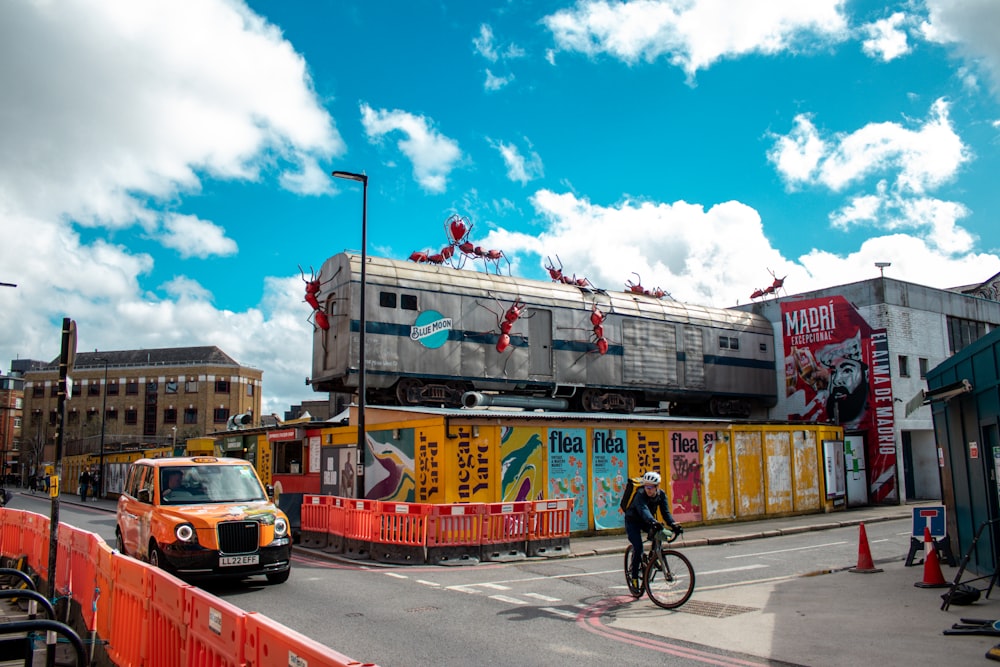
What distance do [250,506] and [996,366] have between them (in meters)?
10.4

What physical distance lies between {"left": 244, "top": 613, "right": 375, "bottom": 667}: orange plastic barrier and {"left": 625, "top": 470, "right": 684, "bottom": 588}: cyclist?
637 centimetres

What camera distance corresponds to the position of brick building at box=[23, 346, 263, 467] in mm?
82750

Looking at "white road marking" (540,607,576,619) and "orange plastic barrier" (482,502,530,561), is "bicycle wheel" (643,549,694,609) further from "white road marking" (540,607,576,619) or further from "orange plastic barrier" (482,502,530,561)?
"orange plastic barrier" (482,502,530,561)

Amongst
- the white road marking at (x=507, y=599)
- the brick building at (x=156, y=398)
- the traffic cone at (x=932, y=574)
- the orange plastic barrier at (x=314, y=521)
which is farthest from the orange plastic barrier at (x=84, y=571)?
the brick building at (x=156, y=398)

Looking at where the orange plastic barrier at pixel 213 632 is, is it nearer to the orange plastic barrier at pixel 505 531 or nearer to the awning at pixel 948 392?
the awning at pixel 948 392

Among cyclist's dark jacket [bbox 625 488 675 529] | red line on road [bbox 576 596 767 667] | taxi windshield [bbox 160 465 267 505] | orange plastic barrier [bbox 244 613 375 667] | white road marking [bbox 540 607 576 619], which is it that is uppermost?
taxi windshield [bbox 160 465 267 505]

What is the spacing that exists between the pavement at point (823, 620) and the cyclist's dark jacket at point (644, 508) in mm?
1069

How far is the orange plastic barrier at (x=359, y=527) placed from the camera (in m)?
15.4

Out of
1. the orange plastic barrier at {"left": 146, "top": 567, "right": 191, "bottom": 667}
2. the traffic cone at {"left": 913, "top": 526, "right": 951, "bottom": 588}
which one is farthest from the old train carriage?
the orange plastic barrier at {"left": 146, "top": 567, "right": 191, "bottom": 667}

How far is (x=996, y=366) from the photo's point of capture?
9.77 meters

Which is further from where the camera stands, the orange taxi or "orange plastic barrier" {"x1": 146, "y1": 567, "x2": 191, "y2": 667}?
the orange taxi

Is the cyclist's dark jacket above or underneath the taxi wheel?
above

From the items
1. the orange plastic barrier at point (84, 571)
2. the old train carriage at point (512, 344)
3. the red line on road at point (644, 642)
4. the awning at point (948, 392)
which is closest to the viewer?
the red line on road at point (644, 642)

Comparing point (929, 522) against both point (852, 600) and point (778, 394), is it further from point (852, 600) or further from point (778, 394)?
point (778, 394)
